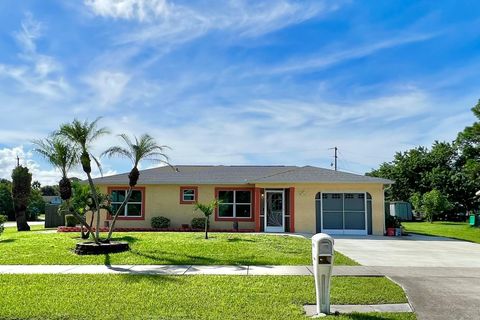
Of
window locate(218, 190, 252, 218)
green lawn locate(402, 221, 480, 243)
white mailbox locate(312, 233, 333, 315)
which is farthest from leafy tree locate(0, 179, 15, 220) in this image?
white mailbox locate(312, 233, 333, 315)

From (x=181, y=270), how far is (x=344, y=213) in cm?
1332

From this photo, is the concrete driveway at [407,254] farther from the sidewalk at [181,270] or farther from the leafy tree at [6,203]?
the leafy tree at [6,203]

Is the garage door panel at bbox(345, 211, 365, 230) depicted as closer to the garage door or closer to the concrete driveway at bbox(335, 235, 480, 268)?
the garage door

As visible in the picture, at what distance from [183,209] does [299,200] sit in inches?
268

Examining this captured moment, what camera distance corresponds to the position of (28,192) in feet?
87.2

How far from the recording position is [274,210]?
→ 22250mm

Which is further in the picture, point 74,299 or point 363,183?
point 363,183

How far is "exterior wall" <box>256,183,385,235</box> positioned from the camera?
832 inches

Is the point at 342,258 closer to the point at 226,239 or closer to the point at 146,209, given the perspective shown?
the point at 226,239

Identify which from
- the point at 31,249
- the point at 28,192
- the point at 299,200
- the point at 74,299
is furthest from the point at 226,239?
the point at 28,192

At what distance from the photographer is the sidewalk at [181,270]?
32.0 feet

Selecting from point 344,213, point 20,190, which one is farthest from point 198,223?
point 20,190

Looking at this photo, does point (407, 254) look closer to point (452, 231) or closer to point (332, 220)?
point (332, 220)

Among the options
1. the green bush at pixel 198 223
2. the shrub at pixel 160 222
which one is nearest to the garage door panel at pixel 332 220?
the green bush at pixel 198 223
